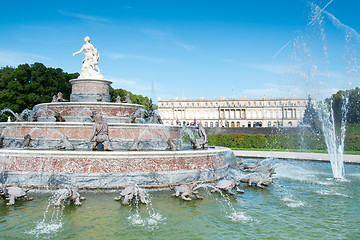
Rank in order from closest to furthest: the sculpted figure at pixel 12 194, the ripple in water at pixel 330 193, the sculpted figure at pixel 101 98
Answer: the sculpted figure at pixel 12 194 < the ripple in water at pixel 330 193 < the sculpted figure at pixel 101 98

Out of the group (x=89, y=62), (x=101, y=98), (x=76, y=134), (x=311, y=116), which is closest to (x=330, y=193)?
(x=76, y=134)

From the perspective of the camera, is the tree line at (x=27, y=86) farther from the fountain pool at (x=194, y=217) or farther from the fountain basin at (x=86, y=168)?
the fountain pool at (x=194, y=217)

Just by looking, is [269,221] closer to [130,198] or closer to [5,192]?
[130,198]

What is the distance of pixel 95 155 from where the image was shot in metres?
10.5

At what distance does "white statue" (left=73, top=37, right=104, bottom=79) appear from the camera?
61.1 feet

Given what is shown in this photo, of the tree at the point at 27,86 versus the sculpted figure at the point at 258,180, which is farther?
the tree at the point at 27,86

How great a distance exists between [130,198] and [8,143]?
8112 mm

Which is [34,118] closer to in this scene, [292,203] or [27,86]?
[292,203]

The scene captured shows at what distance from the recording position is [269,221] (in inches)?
312

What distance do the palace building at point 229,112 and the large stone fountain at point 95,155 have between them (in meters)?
107

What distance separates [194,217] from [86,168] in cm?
433

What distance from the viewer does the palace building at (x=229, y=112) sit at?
124000mm

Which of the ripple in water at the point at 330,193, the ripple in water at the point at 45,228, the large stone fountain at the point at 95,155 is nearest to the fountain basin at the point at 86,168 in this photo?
the large stone fountain at the point at 95,155

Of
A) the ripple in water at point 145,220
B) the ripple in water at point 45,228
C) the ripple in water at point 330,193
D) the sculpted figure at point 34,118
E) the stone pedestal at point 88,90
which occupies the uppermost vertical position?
the stone pedestal at point 88,90
